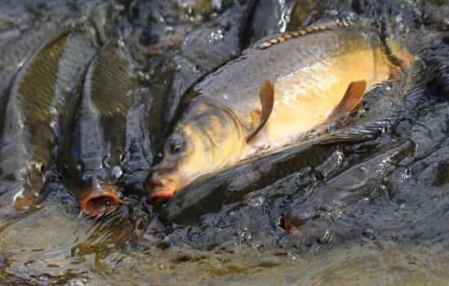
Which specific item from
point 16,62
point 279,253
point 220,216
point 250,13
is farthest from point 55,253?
point 250,13

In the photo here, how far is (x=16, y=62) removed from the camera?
443 centimetres

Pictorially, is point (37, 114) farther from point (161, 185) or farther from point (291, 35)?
point (291, 35)

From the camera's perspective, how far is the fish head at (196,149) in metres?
3.31

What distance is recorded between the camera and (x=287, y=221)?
3205mm

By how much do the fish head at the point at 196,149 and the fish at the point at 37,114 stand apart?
59 centimetres

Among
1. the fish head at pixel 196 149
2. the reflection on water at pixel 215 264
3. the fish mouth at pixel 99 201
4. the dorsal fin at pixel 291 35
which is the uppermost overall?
the dorsal fin at pixel 291 35

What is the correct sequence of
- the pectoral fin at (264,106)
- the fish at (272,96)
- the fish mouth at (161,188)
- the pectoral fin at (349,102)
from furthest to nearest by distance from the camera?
the pectoral fin at (349,102) < the pectoral fin at (264,106) < the fish at (272,96) < the fish mouth at (161,188)

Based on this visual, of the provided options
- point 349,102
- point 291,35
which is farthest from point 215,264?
point 291,35

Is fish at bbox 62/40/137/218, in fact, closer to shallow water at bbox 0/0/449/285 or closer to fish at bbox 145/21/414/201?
shallow water at bbox 0/0/449/285

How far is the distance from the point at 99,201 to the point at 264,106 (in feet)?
2.41

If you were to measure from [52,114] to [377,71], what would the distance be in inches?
56.2

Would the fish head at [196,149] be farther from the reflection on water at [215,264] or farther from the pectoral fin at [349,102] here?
the pectoral fin at [349,102]

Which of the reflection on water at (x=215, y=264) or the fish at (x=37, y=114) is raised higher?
the fish at (x=37, y=114)

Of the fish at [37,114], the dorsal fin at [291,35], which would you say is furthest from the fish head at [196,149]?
the fish at [37,114]
